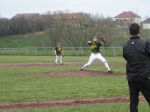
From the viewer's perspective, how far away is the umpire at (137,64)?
8672 millimetres

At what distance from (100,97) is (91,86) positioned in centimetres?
346

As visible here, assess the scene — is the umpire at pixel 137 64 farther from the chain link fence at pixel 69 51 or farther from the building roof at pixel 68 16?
the building roof at pixel 68 16

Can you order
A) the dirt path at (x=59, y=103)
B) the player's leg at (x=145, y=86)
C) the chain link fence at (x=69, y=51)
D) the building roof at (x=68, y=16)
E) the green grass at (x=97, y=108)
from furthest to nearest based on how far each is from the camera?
the building roof at (x=68, y=16)
the chain link fence at (x=69, y=51)
the dirt path at (x=59, y=103)
the green grass at (x=97, y=108)
the player's leg at (x=145, y=86)

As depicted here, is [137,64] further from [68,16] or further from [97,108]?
[68,16]

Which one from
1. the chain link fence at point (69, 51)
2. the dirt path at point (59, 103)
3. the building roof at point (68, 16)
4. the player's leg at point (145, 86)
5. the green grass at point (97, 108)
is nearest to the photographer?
the player's leg at point (145, 86)

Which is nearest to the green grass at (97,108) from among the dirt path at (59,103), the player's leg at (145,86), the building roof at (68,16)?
the dirt path at (59,103)

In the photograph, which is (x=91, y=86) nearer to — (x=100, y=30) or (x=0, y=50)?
(x=0, y=50)

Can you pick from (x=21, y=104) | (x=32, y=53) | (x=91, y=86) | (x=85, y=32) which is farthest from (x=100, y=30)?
(x=21, y=104)

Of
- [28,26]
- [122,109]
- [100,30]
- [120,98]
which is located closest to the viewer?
[122,109]

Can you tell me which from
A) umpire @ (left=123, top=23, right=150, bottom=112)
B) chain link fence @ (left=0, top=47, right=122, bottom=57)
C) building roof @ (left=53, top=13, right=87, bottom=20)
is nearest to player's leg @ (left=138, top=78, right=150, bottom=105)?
umpire @ (left=123, top=23, right=150, bottom=112)

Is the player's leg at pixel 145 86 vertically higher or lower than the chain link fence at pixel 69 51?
higher

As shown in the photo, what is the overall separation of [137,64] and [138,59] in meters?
0.09

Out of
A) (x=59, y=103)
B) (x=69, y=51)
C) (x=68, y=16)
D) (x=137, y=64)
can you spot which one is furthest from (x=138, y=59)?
(x=68, y=16)

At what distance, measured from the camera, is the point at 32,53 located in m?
62.9
